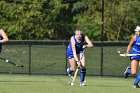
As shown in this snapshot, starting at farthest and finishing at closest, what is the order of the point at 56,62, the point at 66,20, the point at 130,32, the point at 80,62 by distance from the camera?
the point at 66,20, the point at 130,32, the point at 56,62, the point at 80,62

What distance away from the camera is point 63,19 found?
39.4 metres

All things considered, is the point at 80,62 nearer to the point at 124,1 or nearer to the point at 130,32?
the point at 130,32

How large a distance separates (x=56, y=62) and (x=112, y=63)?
2.66 meters

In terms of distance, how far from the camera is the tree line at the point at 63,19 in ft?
112

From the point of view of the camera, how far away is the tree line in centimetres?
3416

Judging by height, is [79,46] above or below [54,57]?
above

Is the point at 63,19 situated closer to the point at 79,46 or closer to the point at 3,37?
the point at 79,46

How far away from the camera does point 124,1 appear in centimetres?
3684

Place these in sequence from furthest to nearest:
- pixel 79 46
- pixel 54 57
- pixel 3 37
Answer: pixel 54 57 < pixel 79 46 < pixel 3 37

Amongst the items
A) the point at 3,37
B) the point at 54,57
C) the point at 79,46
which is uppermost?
the point at 3,37

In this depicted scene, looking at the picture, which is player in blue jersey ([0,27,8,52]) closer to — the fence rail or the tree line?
the fence rail

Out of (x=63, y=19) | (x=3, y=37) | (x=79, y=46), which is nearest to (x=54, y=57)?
(x=79, y=46)

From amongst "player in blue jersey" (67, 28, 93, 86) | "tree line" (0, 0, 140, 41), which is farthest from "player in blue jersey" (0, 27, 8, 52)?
"tree line" (0, 0, 140, 41)

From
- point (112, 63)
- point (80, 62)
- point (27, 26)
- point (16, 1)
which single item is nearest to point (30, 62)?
point (112, 63)
